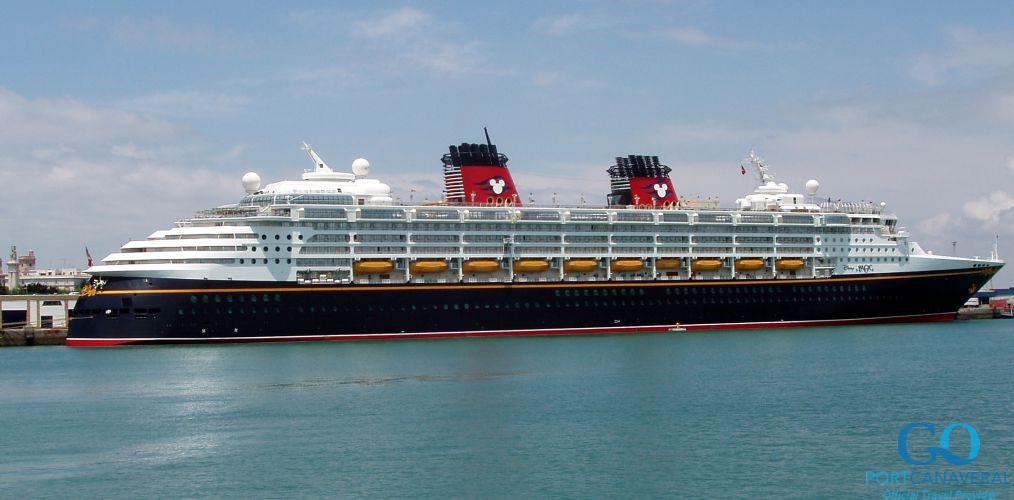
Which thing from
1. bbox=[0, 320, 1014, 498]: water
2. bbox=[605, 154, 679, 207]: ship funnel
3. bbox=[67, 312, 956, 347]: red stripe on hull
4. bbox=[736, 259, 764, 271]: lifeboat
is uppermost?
bbox=[605, 154, 679, 207]: ship funnel

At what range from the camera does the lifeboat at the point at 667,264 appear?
232ft

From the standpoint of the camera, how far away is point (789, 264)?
242 feet

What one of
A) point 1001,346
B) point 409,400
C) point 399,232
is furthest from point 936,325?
point 409,400

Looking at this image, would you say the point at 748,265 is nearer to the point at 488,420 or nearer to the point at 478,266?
the point at 478,266

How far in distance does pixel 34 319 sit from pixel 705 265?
2020 inches

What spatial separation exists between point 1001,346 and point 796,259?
56.6ft

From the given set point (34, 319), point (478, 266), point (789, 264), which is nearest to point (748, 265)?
point (789, 264)

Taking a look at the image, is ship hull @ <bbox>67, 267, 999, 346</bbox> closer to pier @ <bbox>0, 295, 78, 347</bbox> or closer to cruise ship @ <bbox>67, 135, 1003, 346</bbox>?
cruise ship @ <bbox>67, 135, 1003, 346</bbox>

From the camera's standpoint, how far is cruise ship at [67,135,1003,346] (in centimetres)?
5775

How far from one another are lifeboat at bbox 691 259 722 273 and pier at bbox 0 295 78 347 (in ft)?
123

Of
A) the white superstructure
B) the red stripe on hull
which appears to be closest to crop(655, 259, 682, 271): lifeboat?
the white superstructure

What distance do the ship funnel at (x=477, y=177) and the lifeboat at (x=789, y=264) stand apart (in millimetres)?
17087

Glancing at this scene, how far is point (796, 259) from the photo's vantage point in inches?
2928

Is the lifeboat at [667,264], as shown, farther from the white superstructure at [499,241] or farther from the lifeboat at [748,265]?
the lifeboat at [748,265]
